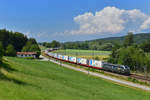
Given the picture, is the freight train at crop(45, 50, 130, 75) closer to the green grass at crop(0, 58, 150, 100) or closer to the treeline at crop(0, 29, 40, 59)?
the green grass at crop(0, 58, 150, 100)

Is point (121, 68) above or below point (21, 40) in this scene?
below

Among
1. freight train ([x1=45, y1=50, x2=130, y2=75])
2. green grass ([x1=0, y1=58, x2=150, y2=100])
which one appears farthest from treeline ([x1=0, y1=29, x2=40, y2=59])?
green grass ([x1=0, y1=58, x2=150, y2=100])

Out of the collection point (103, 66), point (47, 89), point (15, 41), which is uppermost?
point (15, 41)

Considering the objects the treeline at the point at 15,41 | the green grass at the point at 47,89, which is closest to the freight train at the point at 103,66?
the green grass at the point at 47,89

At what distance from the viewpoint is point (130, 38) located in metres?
136

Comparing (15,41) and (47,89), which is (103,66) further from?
(15,41)

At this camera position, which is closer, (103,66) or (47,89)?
(47,89)

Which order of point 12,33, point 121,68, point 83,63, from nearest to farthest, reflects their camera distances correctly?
point 121,68
point 83,63
point 12,33

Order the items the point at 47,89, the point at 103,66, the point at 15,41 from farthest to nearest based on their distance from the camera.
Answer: the point at 15,41 → the point at 103,66 → the point at 47,89

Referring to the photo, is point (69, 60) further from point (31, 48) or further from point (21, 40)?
point (21, 40)

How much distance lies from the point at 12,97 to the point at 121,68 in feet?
128

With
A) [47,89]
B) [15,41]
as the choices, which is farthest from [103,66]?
[15,41]

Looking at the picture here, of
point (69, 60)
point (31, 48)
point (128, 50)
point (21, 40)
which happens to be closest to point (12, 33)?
point (21, 40)

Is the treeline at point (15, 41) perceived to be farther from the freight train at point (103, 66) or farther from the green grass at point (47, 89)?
the green grass at point (47, 89)
